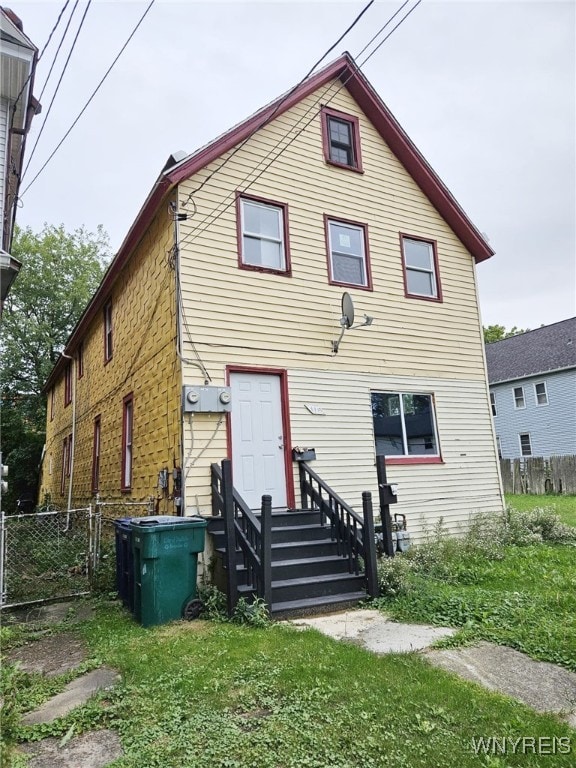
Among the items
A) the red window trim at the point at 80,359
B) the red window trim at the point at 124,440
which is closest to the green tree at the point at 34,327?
the red window trim at the point at 80,359

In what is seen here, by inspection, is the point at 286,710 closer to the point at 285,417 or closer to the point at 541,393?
the point at 285,417

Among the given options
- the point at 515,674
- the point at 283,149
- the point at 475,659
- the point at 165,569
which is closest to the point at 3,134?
the point at 283,149

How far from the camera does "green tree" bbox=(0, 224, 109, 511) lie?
26062mm

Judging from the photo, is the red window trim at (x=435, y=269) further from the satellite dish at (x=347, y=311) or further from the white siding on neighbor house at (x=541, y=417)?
the white siding on neighbor house at (x=541, y=417)

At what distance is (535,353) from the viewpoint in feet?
86.3

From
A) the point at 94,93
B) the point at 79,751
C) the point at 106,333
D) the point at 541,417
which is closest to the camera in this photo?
the point at 79,751

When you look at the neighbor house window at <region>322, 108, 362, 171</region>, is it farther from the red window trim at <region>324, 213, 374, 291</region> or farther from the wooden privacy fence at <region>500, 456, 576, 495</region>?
the wooden privacy fence at <region>500, 456, 576, 495</region>

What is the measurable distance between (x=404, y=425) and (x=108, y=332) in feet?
25.1

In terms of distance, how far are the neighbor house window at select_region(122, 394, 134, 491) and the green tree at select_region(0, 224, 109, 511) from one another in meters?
17.6

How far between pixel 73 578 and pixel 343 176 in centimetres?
860

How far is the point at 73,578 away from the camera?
26.1 ft

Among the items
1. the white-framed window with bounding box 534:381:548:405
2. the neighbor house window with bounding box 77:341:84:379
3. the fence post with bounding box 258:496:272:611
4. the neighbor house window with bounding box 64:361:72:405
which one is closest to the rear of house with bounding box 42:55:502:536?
the fence post with bounding box 258:496:272:611

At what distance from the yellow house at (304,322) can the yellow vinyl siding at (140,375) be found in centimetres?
6

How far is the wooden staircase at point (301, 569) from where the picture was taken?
234 inches
